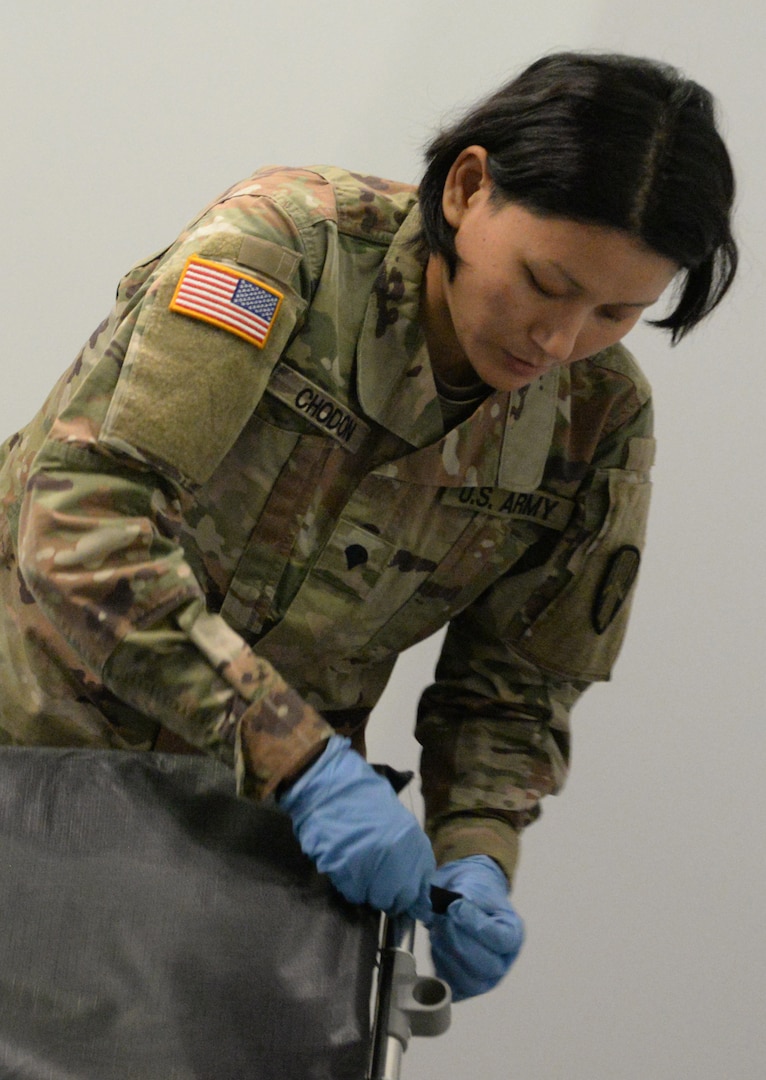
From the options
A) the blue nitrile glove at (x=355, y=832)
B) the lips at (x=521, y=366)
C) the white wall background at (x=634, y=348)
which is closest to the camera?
the blue nitrile glove at (x=355, y=832)

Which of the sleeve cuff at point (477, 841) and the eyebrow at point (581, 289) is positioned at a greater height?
the eyebrow at point (581, 289)

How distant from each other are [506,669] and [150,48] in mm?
958

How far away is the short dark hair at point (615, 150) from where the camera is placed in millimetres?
833

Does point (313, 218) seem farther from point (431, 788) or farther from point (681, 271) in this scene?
point (431, 788)

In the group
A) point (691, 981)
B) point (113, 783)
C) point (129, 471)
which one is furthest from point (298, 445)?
point (691, 981)

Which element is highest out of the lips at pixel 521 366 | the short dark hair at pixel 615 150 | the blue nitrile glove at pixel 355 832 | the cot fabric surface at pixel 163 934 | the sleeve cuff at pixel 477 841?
the short dark hair at pixel 615 150

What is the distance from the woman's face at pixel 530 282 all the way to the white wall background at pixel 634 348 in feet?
2.48

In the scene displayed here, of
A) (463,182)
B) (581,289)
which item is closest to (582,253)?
(581,289)

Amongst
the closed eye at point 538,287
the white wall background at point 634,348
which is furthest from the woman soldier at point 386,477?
the white wall background at point 634,348

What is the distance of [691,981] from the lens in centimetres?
177

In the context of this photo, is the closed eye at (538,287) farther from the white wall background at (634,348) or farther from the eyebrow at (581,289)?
the white wall background at (634,348)

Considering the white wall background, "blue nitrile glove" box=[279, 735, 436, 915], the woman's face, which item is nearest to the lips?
the woman's face

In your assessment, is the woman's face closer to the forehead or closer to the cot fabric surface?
the forehead

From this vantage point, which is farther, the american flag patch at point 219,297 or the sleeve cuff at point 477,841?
the sleeve cuff at point 477,841
